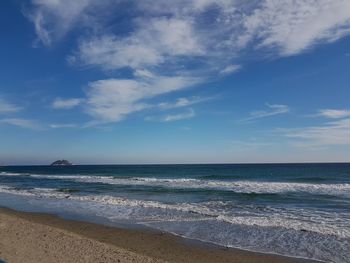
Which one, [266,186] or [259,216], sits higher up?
[266,186]

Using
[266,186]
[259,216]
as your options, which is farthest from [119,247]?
[266,186]

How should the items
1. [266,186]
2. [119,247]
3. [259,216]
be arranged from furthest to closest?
[266,186] < [259,216] < [119,247]

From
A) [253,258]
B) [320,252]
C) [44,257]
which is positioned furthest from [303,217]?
[44,257]


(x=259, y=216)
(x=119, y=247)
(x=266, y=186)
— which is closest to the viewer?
(x=119, y=247)

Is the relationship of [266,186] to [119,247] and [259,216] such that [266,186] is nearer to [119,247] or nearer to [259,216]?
[259,216]

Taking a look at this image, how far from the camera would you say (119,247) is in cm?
1030

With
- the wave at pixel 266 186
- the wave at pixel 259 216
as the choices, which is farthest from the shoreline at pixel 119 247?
the wave at pixel 266 186

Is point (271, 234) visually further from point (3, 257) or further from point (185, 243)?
point (3, 257)

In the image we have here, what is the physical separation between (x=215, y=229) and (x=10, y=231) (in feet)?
21.4

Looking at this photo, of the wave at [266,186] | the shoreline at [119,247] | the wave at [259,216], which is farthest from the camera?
the wave at [266,186]

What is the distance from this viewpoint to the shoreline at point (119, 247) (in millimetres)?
8516

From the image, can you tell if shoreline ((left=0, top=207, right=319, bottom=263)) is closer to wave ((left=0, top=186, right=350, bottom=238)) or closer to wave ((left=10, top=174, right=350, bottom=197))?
wave ((left=0, top=186, right=350, bottom=238))

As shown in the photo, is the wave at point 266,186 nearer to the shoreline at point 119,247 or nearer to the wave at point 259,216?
the wave at point 259,216

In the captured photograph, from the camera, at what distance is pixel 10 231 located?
11.4 m
